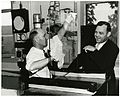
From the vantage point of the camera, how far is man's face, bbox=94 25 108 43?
4.20ft

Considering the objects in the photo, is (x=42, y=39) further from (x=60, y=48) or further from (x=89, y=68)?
(x=89, y=68)

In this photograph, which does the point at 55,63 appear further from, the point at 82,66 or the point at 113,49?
the point at 113,49

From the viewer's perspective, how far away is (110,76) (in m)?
1.28

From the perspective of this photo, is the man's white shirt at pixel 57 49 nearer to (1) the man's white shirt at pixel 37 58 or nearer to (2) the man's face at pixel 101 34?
(1) the man's white shirt at pixel 37 58

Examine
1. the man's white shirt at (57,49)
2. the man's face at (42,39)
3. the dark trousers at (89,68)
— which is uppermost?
the man's face at (42,39)

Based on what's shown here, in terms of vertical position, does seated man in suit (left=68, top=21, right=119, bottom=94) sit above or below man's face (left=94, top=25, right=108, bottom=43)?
below

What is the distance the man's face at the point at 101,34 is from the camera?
4.20ft

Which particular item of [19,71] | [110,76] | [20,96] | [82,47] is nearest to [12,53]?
[19,71]

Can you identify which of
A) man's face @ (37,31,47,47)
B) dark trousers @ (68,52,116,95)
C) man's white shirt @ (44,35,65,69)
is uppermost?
man's face @ (37,31,47,47)

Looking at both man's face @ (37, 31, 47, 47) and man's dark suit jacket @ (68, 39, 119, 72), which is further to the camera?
man's face @ (37, 31, 47, 47)

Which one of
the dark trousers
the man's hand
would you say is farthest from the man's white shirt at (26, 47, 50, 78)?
the man's hand

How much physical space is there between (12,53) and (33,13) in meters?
0.27

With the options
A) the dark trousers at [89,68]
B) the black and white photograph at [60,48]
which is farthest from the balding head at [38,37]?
the dark trousers at [89,68]

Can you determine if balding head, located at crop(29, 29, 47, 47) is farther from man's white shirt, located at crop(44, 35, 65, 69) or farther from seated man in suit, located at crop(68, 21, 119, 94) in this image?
seated man in suit, located at crop(68, 21, 119, 94)
